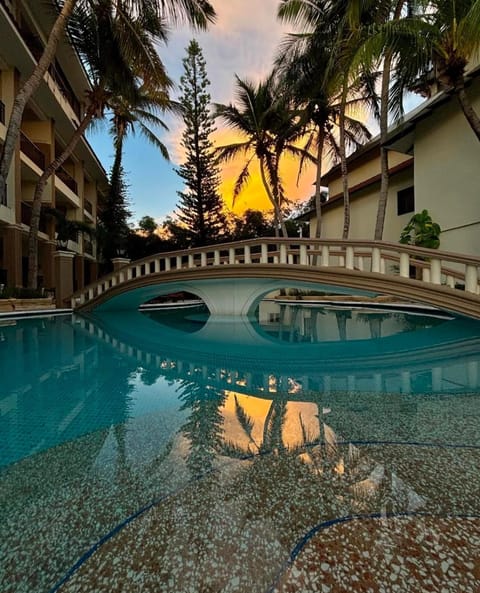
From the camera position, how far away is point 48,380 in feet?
13.5

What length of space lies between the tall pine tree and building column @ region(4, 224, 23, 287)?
35.4ft

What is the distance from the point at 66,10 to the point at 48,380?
10.7m

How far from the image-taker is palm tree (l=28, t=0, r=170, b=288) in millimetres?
10117

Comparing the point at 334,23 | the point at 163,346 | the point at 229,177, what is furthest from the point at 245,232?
the point at 163,346

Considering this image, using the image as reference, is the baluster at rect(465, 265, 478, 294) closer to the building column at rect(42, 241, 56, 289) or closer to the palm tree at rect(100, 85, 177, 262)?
the palm tree at rect(100, 85, 177, 262)

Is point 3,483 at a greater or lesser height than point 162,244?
lesser

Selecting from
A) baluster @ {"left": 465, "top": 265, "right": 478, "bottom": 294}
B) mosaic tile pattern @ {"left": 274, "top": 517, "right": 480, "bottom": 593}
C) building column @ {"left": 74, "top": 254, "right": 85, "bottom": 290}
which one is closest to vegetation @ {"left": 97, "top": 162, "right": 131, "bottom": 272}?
building column @ {"left": 74, "top": 254, "right": 85, "bottom": 290}

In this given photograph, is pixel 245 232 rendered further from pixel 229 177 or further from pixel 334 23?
pixel 334 23

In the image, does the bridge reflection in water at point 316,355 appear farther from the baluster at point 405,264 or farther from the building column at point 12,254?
the building column at point 12,254

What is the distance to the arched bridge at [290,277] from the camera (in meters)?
6.34

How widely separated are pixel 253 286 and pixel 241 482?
27.4 ft

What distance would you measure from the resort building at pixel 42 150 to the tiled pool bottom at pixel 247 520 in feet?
41.5

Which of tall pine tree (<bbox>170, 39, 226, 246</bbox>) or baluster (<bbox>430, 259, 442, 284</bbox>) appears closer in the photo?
baluster (<bbox>430, 259, 442, 284</bbox>)

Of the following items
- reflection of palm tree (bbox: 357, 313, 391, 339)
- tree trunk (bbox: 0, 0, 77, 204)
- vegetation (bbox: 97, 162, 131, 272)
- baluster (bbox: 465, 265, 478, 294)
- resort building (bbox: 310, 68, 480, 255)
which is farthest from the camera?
vegetation (bbox: 97, 162, 131, 272)
